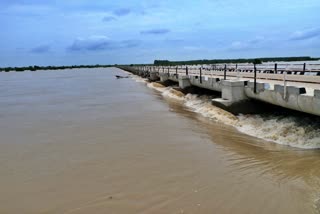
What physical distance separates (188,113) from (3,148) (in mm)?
8662

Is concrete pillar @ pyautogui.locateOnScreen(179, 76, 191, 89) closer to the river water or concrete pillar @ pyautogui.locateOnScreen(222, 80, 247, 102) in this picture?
concrete pillar @ pyautogui.locateOnScreen(222, 80, 247, 102)

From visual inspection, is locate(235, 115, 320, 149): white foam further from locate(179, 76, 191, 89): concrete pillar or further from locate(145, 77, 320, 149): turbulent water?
locate(179, 76, 191, 89): concrete pillar

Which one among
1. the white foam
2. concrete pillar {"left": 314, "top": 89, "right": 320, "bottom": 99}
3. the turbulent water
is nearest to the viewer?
concrete pillar {"left": 314, "top": 89, "right": 320, "bottom": 99}

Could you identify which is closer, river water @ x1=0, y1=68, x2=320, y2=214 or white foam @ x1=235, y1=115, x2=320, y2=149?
river water @ x1=0, y1=68, x2=320, y2=214

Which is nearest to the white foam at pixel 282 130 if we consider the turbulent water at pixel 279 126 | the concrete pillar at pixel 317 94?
the turbulent water at pixel 279 126

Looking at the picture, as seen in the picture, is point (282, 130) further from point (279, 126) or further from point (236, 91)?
point (236, 91)

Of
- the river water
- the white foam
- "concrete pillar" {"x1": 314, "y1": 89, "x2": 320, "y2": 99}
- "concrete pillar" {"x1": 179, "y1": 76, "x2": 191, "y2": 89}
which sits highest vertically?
"concrete pillar" {"x1": 314, "y1": 89, "x2": 320, "y2": 99}

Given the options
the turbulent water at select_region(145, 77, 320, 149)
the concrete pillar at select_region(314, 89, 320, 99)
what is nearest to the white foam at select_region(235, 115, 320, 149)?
the turbulent water at select_region(145, 77, 320, 149)

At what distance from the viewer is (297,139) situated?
994cm

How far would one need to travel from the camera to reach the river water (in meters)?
6.19

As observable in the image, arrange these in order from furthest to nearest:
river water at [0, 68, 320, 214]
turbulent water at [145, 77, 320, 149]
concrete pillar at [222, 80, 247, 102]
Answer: concrete pillar at [222, 80, 247, 102] → turbulent water at [145, 77, 320, 149] → river water at [0, 68, 320, 214]

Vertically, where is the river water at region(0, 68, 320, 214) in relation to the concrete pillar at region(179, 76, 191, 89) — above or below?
below

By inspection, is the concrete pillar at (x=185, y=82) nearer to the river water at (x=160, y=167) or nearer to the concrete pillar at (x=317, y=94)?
the river water at (x=160, y=167)

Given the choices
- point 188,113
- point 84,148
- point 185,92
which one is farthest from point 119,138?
point 185,92
